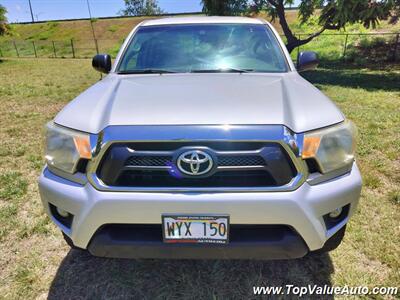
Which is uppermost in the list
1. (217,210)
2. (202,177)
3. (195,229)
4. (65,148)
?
(65,148)

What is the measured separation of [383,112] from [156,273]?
5657mm

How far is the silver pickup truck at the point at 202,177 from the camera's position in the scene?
1.68 metres

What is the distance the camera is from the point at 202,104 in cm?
189

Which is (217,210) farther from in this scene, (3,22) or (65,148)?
(3,22)

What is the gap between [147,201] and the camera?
1.69 m

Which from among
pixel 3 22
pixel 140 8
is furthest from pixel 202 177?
pixel 140 8

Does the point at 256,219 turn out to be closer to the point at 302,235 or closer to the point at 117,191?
the point at 302,235

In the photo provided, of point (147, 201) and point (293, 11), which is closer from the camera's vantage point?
point (147, 201)

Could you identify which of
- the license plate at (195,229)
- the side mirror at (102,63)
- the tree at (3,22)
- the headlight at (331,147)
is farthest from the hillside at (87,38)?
the license plate at (195,229)

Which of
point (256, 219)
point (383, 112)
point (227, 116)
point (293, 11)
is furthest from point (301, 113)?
point (293, 11)

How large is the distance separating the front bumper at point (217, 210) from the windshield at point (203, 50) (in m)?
1.32
